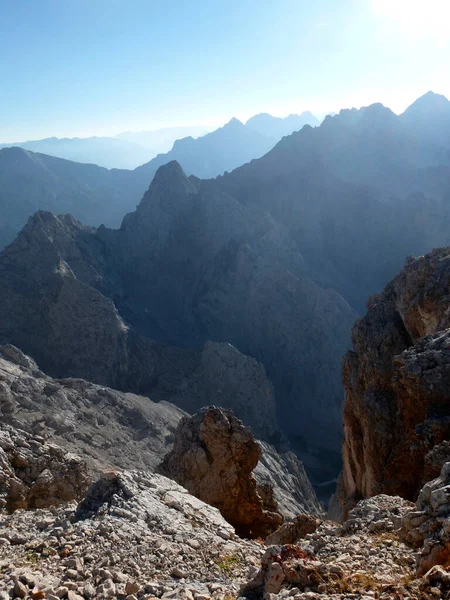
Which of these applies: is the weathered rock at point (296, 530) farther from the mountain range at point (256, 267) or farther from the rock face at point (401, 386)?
the mountain range at point (256, 267)

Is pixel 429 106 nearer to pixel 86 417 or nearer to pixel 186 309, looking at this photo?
pixel 186 309

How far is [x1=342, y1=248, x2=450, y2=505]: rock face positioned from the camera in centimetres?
1889

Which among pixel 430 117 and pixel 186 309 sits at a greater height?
pixel 430 117

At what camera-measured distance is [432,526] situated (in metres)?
9.05

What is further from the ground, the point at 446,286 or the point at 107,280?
the point at 107,280

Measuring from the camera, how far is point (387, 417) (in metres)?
24.9

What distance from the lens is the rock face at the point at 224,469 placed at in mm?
27062

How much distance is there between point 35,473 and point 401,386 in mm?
17133

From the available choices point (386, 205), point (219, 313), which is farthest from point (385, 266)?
point (219, 313)

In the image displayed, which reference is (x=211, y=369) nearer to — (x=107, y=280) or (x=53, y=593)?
(x=107, y=280)

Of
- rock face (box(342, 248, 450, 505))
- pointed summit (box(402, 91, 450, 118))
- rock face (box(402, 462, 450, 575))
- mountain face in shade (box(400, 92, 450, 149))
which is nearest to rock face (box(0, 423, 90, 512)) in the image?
rock face (box(342, 248, 450, 505))

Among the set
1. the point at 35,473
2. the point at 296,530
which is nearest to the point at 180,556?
the point at 296,530

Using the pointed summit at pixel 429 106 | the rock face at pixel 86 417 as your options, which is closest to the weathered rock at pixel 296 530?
the rock face at pixel 86 417

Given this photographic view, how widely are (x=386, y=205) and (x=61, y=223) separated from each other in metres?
86.5
